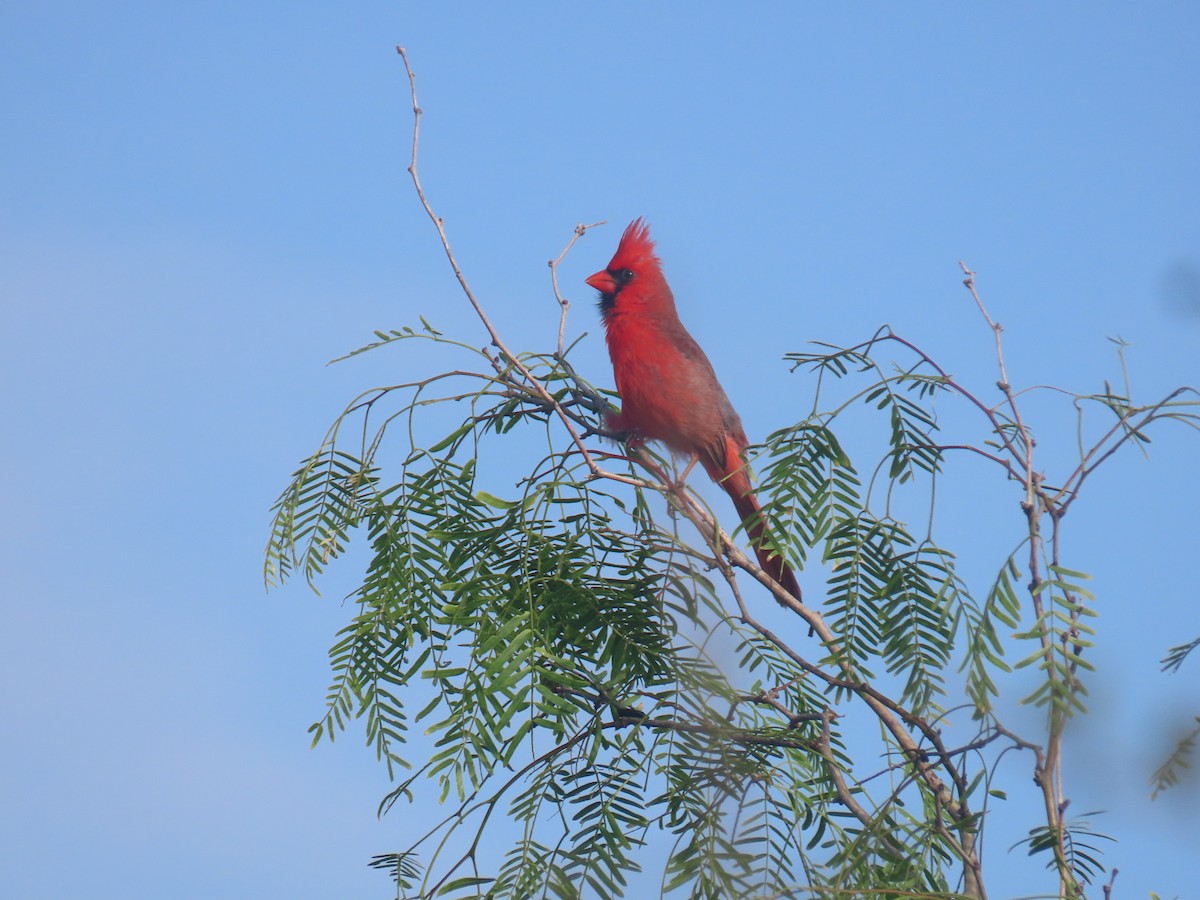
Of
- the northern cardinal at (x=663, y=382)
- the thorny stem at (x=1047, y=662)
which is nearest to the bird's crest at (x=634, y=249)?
the northern cardinal at (x=663, y=382)

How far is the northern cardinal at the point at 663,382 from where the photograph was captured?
2645mm

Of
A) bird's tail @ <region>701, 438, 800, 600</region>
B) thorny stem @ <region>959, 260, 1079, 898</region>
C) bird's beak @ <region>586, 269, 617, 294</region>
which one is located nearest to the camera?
thorny stem @ <region>959, 260, 1079, 898</region>

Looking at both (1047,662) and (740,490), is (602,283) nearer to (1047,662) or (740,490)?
(740,490)

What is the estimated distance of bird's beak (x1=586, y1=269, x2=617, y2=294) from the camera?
3117 millimetres

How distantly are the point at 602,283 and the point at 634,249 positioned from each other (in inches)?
5.1

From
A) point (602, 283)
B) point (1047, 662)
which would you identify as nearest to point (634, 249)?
point (602, 283)

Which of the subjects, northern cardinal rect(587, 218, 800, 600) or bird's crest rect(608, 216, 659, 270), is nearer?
northern cardinal rect(587, 218, 800, 600)

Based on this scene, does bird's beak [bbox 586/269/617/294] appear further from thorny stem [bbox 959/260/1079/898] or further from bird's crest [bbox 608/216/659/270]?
thorny stem [bbox 959/260/1079/898]

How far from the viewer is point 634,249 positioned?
315 centimetres

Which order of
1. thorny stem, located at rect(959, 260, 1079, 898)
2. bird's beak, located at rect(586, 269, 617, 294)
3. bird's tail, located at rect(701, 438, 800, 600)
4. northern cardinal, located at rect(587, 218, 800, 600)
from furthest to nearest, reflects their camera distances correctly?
1. bird's beak, located at rect(586, 269, 617, 294)
2. northern cardinal, located at rect(587, 218, 800, 600)
3. bird's tail, located at rect(701, 438, 800, 600)
4. thorny stem, located at rect(959, 260, 1079, 898)

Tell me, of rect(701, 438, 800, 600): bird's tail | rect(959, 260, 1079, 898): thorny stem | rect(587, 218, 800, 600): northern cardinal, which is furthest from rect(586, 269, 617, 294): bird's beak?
rect(959, 260, 1079, 898): thorny stem

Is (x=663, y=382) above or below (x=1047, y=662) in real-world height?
above

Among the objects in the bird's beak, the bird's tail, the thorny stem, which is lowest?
the thorny stem

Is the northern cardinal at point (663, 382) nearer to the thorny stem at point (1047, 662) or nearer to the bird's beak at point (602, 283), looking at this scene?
the bird's beak at point (602, 283)
